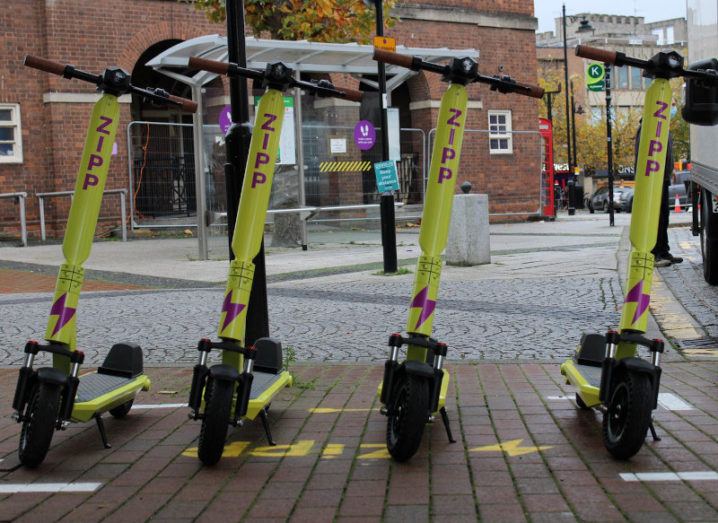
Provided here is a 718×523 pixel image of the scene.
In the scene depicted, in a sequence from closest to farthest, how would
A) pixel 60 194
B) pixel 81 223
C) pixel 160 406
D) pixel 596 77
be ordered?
pixel 81 223
pixel 160 406
pixel 60 194
pixel 596 77

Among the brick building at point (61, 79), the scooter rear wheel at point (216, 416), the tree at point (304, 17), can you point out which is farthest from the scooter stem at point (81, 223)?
the brick building at point (61, 79)

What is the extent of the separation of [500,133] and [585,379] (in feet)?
83.5

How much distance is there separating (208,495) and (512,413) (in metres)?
1.94

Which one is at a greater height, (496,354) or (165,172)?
(165,172)

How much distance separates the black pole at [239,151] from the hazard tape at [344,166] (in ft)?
40.5

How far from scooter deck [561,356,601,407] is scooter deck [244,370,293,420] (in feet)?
4.70

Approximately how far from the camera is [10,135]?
22.1 meters

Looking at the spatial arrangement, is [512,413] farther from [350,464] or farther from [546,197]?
[546,197]

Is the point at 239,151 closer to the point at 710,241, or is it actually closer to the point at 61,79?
the point at 710,241

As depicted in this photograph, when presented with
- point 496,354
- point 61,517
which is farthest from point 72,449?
point 496,354

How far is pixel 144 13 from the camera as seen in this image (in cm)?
2352

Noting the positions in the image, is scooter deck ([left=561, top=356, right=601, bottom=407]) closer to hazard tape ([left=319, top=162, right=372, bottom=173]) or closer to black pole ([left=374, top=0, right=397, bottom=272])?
black pole ([left=374, top=0, right=397, bottom=272])

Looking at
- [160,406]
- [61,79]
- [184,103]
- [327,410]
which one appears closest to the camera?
[184,103]

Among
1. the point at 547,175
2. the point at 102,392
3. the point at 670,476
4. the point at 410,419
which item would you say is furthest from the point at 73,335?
the point at 547,175
